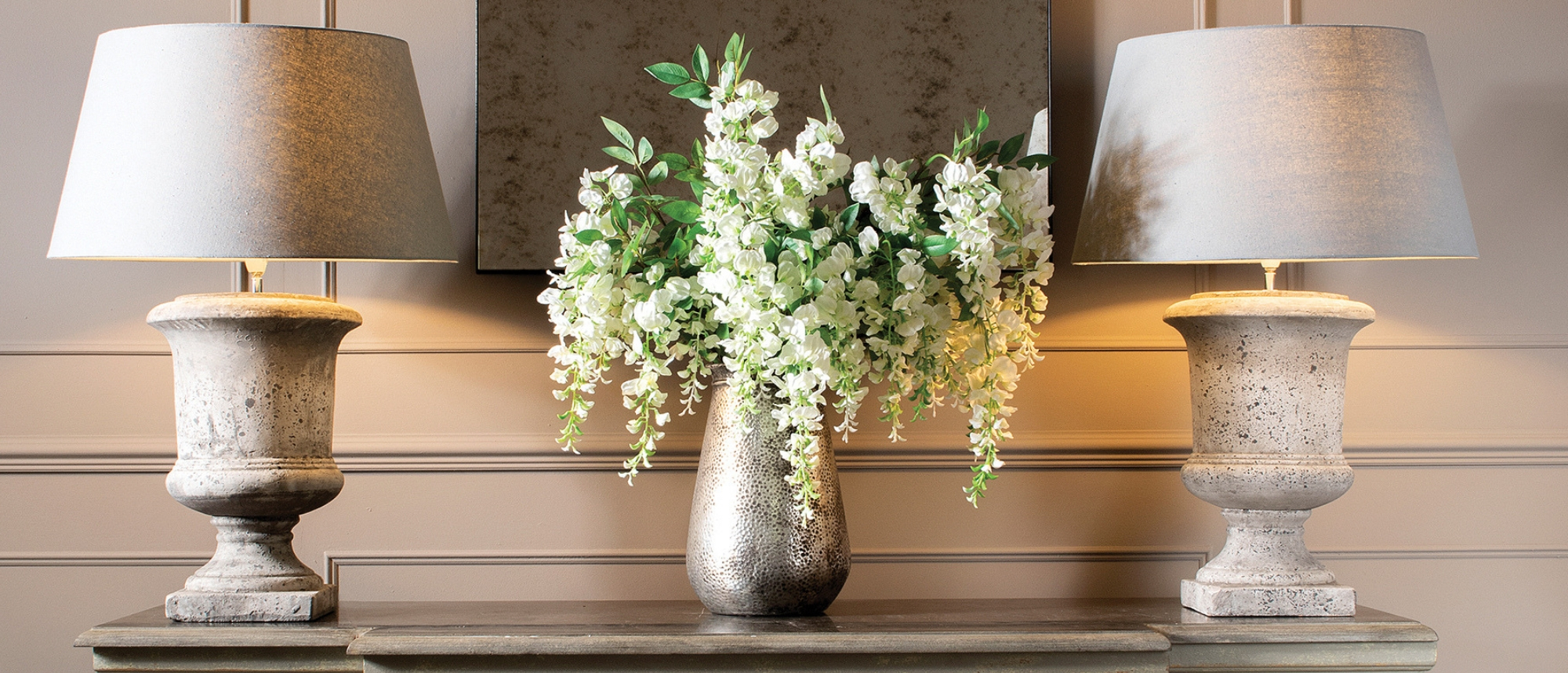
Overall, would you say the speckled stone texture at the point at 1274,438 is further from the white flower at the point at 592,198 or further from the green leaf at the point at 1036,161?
the white flower at the point at 592,198

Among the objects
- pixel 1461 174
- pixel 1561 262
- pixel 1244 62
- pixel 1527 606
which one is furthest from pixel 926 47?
pixel 1527 606

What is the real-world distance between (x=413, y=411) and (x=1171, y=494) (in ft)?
4.22

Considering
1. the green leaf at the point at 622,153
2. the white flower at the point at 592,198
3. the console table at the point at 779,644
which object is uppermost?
the green leaf at the point at 622,153

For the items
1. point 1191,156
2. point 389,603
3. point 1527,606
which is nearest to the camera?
point 1191,156

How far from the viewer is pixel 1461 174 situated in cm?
186

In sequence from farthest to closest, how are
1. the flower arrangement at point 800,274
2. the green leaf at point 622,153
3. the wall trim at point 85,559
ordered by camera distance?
the wall trim at point 85,559
the green leaf at point 622,153
the flower arrangement at point 800,274

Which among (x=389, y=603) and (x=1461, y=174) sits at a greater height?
(x=1461, y=174)

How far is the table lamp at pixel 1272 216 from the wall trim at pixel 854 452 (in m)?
0.32

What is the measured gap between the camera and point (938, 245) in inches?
49.4

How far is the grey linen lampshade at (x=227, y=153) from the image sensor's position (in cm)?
132

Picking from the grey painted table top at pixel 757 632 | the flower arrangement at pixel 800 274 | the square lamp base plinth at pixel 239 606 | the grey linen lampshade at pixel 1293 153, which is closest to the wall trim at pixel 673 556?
the grey painted table top at pixel 757 632

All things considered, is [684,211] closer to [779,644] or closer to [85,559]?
[779,644]

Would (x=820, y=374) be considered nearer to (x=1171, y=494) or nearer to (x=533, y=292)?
(x=533, y=292)

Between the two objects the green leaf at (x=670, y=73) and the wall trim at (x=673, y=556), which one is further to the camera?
the wall trim at (x=673, y=556)
